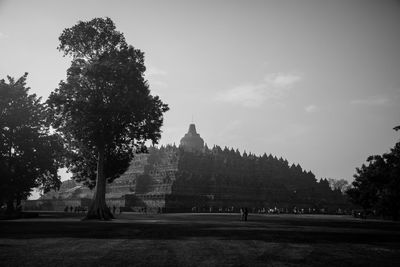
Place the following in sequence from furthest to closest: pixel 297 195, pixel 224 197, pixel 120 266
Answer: pixel 297 195
pixel 224 197
pixel 120 266

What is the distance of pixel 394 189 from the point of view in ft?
123

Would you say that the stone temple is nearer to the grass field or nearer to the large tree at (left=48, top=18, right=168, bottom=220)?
the large tree at (left=48, top=18, right=168, bottom=220)

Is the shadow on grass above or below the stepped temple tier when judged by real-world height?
below

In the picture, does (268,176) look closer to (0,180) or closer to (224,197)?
(224,197)

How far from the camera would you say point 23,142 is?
45.8 metres

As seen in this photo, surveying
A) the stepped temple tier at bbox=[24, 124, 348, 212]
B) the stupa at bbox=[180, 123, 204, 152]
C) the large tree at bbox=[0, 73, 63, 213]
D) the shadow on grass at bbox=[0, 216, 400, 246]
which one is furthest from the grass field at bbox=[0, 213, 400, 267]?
the stupa at bbox=[180, 123, 204, 152]

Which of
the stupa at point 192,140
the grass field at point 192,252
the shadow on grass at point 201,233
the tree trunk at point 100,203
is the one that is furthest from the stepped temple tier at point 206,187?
the grass field at point 192,252

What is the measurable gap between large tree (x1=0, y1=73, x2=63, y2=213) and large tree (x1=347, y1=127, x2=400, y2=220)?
122ft

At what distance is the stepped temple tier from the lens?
7194 centimetres

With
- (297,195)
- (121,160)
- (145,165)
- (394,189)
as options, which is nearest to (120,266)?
(121,160)

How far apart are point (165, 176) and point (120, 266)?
68135 millimetres

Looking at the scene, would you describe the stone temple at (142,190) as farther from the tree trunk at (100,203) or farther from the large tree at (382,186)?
the large tree at (382,186)

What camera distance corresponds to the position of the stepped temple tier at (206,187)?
236 feet

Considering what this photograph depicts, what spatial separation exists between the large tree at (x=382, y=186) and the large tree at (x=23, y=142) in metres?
37.1
